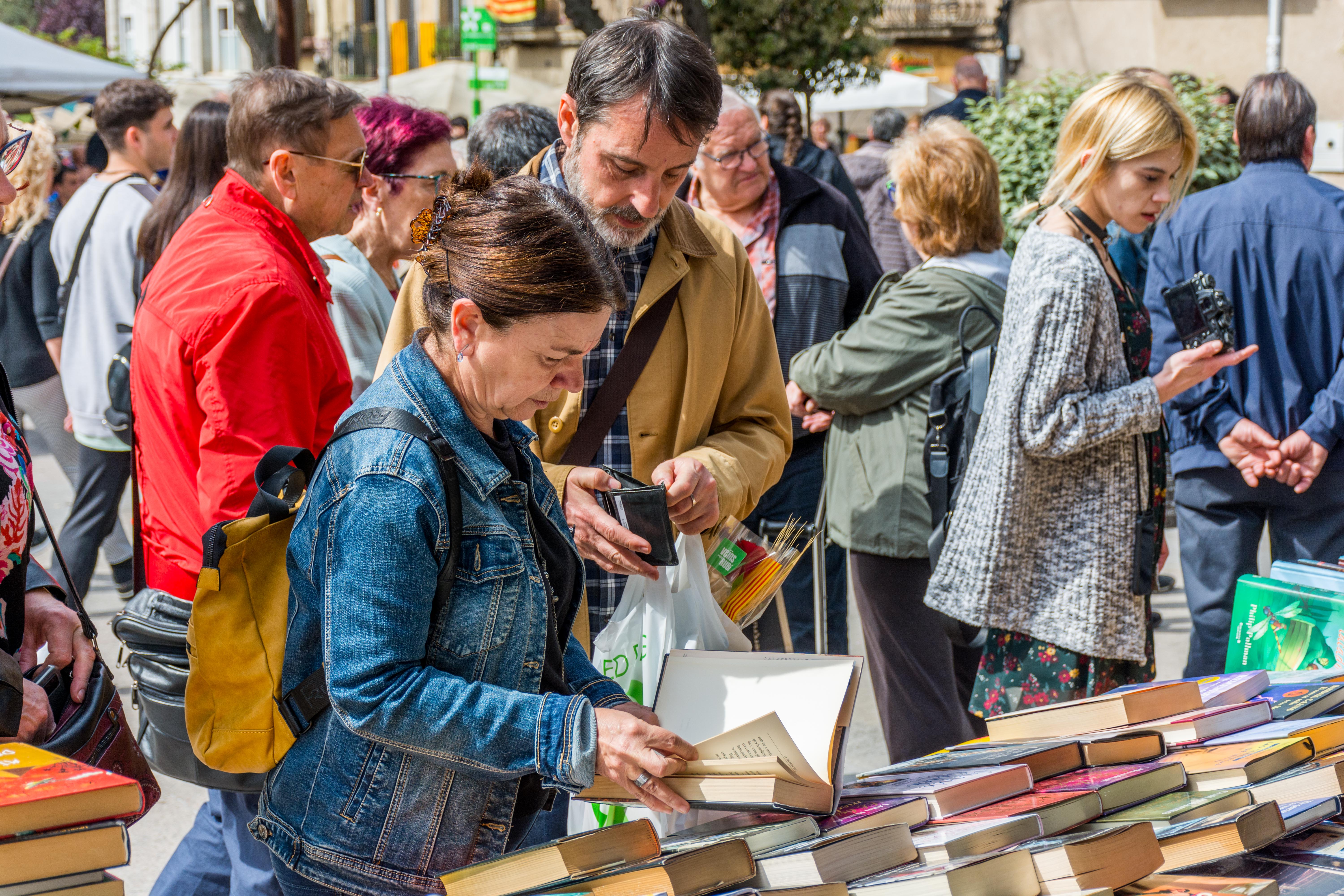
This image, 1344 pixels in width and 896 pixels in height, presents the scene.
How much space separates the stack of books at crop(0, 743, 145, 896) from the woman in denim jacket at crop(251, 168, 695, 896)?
345 millimetres

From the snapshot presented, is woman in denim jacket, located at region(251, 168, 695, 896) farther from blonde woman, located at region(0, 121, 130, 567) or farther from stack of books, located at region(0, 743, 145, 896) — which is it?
blonde woman, located at region(0, 121, 130, 567)

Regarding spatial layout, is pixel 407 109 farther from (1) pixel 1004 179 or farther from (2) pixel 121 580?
(1) pixel 1004 179

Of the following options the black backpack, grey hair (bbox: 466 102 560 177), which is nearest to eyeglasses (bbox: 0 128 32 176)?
grey hair (bbox: 466 102 560 177)

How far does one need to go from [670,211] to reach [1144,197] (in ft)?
3.97

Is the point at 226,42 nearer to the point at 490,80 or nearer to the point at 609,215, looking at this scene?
the point at 490,80

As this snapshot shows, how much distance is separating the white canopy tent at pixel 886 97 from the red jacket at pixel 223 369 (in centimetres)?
1423

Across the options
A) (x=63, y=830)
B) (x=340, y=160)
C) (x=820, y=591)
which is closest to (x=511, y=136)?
(x=340, y=160)

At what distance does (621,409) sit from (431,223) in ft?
2.42

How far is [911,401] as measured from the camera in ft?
11.3

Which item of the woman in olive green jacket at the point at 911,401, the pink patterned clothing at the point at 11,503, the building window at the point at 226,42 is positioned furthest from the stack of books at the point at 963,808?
the building window at the point at 226,42

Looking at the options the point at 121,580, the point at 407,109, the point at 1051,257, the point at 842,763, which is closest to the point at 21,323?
the point at 121,580

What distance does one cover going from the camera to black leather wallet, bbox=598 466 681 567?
2.05 meters

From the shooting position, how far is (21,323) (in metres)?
5.61

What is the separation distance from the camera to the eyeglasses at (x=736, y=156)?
163 inches
